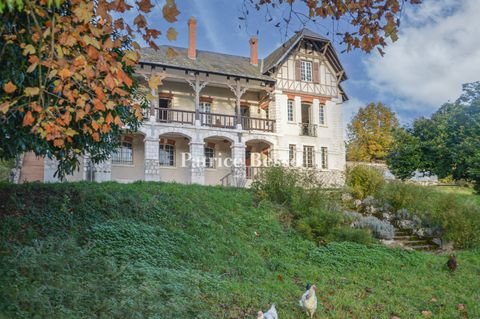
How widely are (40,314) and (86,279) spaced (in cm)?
115

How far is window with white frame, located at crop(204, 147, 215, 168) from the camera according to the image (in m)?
24.5

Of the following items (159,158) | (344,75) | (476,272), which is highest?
(344,75)

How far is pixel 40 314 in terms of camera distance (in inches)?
209

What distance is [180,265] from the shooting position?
317 inches

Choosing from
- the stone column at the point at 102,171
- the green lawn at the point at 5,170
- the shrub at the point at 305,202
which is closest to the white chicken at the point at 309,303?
the shrub at the point at 305,202

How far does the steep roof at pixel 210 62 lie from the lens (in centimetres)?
2173

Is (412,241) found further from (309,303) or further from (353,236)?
(309,303)

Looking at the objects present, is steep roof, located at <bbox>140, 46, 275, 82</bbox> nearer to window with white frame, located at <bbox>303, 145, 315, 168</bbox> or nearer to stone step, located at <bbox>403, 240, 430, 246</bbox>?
window with white frame, located at <bbox>303, 145, 315, 168</bbox>

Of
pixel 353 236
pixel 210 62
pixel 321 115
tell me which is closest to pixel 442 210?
pixel 353 236

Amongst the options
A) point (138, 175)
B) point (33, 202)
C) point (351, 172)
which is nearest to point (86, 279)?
point (33, 202)

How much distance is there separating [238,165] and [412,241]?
11373mm

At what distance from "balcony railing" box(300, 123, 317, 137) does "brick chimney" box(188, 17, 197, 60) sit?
305 inches

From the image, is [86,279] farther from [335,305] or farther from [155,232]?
[335,305]

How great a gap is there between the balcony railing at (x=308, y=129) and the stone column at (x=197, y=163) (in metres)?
6.54
